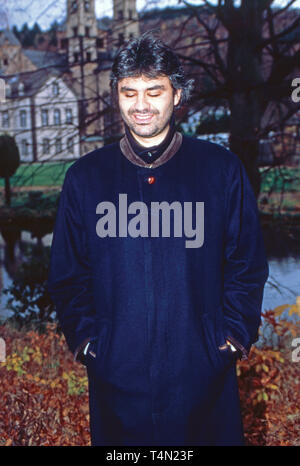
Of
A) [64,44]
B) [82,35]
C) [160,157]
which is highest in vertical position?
[64,44]

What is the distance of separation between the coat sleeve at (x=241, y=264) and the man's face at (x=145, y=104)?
37 cm

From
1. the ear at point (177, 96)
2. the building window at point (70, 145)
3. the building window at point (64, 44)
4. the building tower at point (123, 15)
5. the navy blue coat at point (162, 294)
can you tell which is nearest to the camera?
the navy blue coat at point (162, 294)

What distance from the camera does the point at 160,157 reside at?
2.15 metres

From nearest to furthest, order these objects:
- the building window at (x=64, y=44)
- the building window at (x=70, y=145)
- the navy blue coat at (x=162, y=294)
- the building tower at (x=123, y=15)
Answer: the navy blue coat at (x=162, y=294), the building window at (x=70, y=145), the building tower at (x=123, y=15), the building window at (x=64, y=44)

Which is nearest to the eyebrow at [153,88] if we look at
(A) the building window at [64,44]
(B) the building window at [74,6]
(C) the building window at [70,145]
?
(C) the building window at [70,145]

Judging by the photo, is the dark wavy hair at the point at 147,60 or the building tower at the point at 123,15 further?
the building tower at the point at 123,15

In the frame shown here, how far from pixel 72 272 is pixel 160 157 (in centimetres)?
60

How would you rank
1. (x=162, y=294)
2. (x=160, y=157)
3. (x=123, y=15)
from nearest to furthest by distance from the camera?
(x=162, y=294) < (x=160, y=157) < (x=123, y=15)

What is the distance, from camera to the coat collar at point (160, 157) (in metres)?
2.14

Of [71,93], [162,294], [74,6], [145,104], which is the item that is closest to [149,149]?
[145,104]

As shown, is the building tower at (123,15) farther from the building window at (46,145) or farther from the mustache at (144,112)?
the mustache at (144,112)

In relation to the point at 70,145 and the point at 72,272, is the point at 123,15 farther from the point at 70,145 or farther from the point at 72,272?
the point at 72,272

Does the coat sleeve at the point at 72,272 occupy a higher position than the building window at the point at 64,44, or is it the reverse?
the building window at the point at 64,44

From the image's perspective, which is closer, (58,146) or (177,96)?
(177,96)
